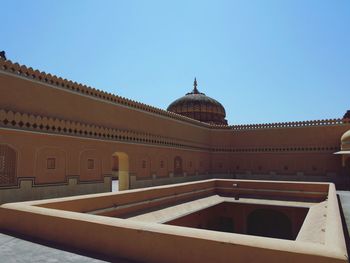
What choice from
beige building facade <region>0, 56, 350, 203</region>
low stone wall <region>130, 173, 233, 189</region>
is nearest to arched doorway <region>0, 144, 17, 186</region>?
beige building facade <region>0, 56, 350, 203</region>

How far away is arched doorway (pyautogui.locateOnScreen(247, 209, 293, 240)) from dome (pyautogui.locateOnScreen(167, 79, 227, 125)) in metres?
17.1

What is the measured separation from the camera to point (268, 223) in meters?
15.3

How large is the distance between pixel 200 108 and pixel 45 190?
21.6 meters

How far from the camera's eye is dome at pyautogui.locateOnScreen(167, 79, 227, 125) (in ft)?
105

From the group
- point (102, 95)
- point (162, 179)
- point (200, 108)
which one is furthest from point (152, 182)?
point (200, 108)

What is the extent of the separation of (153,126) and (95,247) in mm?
15212

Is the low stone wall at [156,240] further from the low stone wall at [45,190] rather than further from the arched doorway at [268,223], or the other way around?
the arched doorway at [268,223]

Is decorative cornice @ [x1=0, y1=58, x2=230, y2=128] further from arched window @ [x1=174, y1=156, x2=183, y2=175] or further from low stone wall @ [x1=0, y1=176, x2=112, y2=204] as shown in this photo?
arched window @ [x1=174, y1=156, x2=183, y2=175]

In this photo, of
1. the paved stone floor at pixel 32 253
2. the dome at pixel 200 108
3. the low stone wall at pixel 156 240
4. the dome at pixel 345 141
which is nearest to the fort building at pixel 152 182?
the low stone wall at pixel 156 240

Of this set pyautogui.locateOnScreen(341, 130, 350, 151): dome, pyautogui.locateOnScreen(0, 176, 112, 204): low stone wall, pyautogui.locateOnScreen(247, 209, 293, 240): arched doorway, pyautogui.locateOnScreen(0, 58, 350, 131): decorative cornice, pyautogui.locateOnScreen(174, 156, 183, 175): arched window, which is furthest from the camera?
pyautogui.locateOnScreen(174, 156, 183, 175): arched window

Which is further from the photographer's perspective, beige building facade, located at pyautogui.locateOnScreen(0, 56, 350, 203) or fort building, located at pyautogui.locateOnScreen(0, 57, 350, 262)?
beige building facade, located at pyautogui.locateOnScreen(0, 56, 350, 203)

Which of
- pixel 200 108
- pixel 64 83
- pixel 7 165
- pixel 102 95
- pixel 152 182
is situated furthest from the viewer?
pixel 200 108

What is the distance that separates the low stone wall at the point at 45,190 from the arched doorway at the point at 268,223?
7360mm

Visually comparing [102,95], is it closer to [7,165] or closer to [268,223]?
[7,165]
